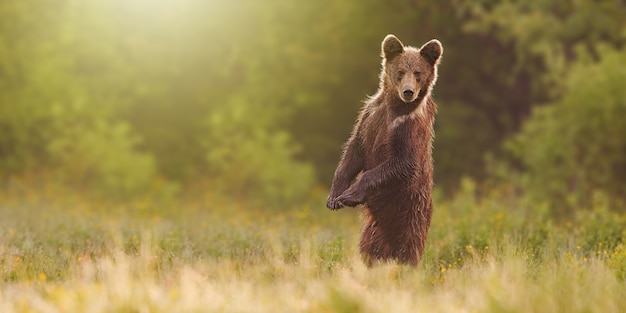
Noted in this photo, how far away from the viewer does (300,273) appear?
736cm

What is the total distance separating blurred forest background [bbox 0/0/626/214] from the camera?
773 inches

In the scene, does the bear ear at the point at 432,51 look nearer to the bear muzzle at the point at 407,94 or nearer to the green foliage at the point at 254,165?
the bear muzzle at the point at 407,94

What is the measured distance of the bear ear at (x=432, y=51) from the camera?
767 cm

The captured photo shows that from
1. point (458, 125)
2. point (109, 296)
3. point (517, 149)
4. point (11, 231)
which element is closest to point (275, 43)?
point (458, 125)

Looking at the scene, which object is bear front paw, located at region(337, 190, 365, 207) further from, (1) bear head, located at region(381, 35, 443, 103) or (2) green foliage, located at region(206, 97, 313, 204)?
(2) green foliage, located at region(206, 97, 313, 204)

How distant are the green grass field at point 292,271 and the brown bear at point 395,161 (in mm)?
284

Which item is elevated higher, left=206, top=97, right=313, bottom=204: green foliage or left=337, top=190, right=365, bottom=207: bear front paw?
left=206, top=97, right=313, bottom=204: green foliage

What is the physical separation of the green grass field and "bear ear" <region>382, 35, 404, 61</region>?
168 cm

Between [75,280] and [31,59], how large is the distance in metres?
17.9

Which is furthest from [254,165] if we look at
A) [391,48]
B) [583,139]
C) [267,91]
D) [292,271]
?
[292,271]

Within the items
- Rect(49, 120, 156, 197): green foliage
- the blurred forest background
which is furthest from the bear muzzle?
Rect(49, 120, 156, 197): green foliage

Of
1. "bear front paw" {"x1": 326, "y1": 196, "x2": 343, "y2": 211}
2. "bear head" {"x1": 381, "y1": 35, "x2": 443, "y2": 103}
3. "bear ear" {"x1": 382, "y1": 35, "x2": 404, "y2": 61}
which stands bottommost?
"bear front paw" {"x1": 326, "y1": 196, "x2": 343, "y2": 211}

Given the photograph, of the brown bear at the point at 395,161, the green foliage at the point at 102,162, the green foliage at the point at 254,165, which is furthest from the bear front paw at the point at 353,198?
the green foliage at the point at 102,162

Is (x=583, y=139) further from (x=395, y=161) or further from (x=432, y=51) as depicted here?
(x=395, y=161)
